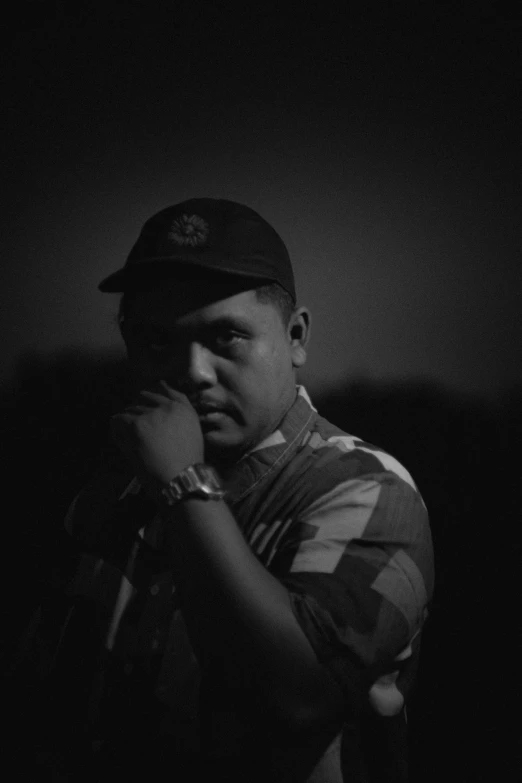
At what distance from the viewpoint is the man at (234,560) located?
2.37 feet

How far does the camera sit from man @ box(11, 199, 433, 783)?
0.72 meters

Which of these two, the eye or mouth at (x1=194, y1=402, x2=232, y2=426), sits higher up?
the eye

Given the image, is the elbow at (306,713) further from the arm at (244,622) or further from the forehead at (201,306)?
the forehead at (201,306)

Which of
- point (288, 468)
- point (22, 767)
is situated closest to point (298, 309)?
point (288, 468)

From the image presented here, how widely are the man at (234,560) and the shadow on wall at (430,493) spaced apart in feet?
1.07

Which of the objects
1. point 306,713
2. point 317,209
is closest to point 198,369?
point 306,713

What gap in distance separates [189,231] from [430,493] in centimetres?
73

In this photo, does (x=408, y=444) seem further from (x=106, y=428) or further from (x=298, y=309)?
(x=106, y=428)

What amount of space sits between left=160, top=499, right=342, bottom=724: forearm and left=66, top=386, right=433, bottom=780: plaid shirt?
0.07 feet

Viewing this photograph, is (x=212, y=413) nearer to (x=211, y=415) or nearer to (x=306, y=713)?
(x=211, y=415)

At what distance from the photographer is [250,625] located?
2.29 ft

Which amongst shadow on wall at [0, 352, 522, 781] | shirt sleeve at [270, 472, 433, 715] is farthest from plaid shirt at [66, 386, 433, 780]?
shadow on wall at [0, 352, 522, 781]

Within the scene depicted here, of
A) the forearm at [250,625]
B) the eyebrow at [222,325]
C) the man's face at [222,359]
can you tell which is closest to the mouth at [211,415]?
the man's face at [222,359]

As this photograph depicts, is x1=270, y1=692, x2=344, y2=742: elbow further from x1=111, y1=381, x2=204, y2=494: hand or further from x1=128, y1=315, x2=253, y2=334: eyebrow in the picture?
x1=128, y1=315, x2=253, y2=334: eyebrow
